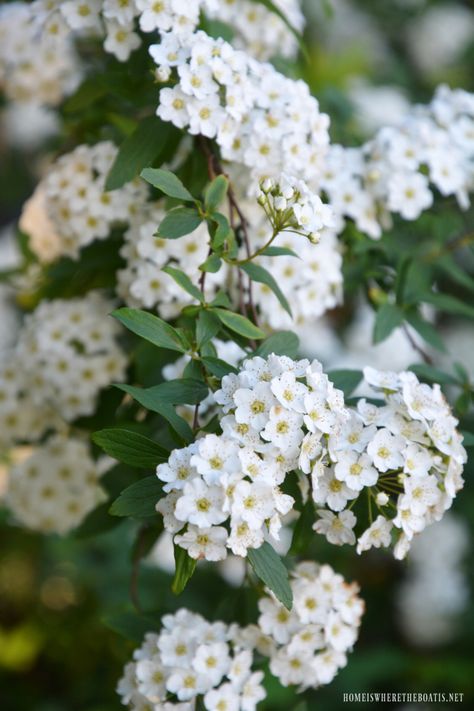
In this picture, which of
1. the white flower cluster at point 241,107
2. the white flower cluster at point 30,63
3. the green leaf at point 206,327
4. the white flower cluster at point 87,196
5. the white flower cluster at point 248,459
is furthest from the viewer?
the white flower cluster at point 30,63

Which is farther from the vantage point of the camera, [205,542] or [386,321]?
[386,321]

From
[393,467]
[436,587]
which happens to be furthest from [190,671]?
[436,587]

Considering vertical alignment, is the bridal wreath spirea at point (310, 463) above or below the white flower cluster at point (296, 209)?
below

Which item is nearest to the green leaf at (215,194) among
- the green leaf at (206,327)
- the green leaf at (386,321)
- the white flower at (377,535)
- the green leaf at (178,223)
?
the green leaf at (178,223)

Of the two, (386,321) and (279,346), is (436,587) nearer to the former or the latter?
(386,321)

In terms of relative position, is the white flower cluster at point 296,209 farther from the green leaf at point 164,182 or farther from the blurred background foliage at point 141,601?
the blurred background foliage at point 141,601

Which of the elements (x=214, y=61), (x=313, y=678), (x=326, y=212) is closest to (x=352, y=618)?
(x=313, y=678)
